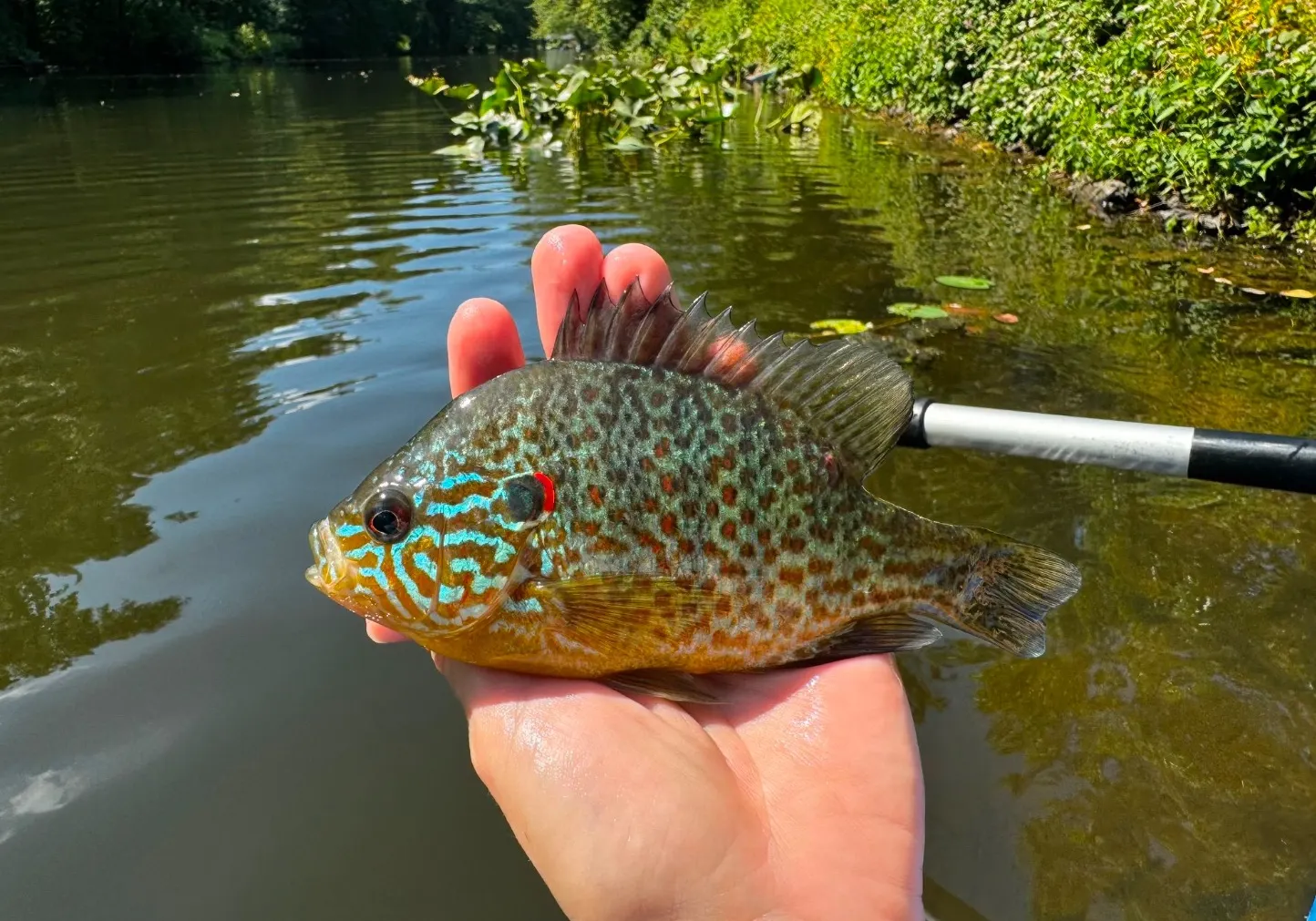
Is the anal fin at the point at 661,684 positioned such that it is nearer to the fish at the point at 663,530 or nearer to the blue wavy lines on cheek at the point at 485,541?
the fish at the point at 663,530

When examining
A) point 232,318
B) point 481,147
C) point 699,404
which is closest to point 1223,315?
point 699,404

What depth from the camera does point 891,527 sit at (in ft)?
8.93

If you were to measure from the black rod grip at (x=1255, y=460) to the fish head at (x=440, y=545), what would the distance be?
2.48 meters

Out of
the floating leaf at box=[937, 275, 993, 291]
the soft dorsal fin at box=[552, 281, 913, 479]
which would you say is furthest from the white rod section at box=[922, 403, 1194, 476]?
the floating leaf at box=[937, 275, 993, 291]

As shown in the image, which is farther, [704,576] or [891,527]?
[891,527]

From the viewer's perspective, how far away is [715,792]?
248 cm

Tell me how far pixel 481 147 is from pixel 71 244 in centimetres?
893

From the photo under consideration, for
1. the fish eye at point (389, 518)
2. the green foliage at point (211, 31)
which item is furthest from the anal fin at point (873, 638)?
the green foliage at point (211, 31)

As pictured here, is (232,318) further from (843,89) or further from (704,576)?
(843,89)

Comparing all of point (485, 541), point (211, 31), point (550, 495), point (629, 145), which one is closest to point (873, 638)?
point (550, 495)

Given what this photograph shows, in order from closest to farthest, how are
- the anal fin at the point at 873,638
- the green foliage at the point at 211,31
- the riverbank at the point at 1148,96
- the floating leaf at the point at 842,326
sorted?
the anal fin at the point at 873,638, the floating leaf at the point at 842,326, the riverbank at the point at 1148,96, the green foliage at the point at 211,31

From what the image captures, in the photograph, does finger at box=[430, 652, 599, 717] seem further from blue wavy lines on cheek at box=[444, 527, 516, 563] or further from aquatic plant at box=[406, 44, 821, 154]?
aquatic plant at box=[406, 44, 821, 154]

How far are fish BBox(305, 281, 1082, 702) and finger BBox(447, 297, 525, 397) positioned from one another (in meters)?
0.53

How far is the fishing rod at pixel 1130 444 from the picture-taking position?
320 cm
